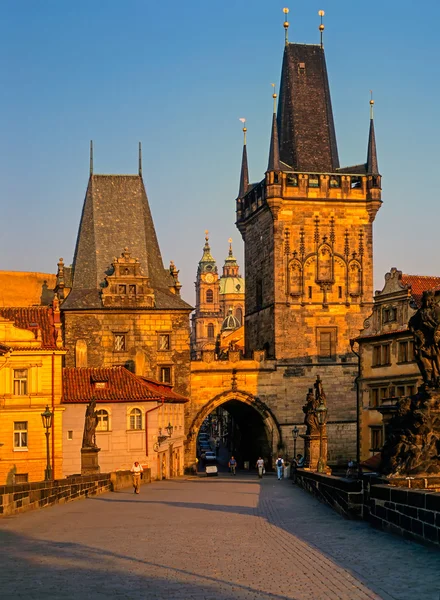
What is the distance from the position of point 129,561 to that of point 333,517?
24.2 feet

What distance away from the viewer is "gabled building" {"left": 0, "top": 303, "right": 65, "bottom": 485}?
1917 inches

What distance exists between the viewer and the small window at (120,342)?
214 ft

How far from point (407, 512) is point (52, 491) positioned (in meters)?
12.3

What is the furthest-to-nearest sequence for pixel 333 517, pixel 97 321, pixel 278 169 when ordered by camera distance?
1. pixel 278 169
2. pixel 97 321
3. pixel 333 517

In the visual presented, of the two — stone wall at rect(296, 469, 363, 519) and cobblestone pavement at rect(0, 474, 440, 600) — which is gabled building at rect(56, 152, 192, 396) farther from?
cobblestone pavement at rect(0, 474, 440, 600)

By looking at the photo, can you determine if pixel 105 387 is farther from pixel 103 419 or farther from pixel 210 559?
pixel 210 559

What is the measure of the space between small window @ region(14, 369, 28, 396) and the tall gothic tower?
21.6 m

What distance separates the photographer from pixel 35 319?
5656cm

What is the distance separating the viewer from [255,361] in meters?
67.6

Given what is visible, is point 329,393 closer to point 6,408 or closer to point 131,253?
point 131,253

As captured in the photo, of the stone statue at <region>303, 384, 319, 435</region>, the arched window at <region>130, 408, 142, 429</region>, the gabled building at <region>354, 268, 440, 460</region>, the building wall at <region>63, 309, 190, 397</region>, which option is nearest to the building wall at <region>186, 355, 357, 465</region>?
the building wall at <region>63, 309, 190, 397</region>

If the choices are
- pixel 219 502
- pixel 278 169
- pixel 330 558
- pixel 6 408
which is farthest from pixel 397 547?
pixel 278 169

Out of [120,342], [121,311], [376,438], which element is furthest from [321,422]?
[121,311]

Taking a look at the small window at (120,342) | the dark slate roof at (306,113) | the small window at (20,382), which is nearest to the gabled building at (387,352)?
the small window at (120,342)
